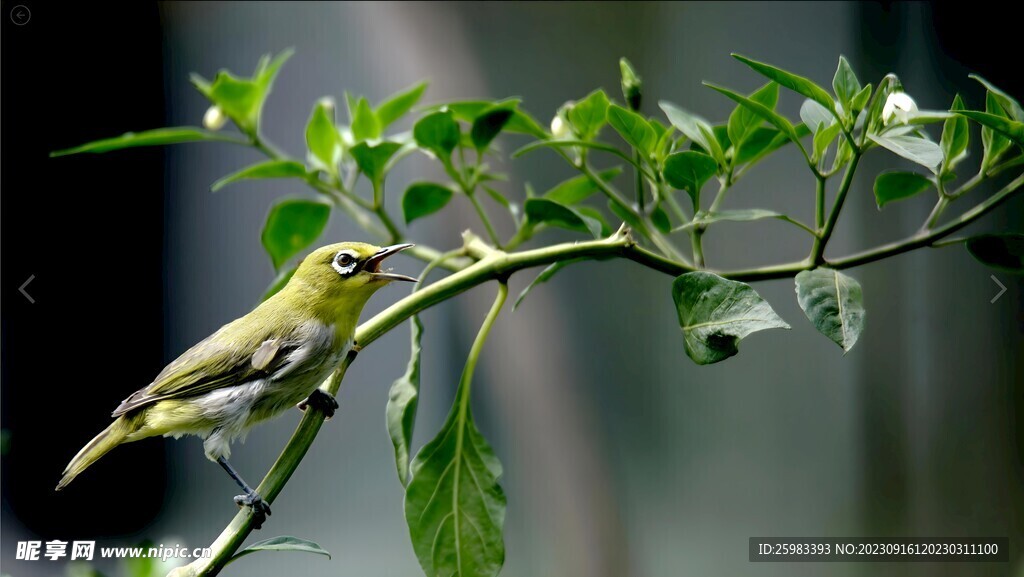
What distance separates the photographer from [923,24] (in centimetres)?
87

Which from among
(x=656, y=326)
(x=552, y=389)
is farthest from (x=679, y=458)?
(x=552, y=389)

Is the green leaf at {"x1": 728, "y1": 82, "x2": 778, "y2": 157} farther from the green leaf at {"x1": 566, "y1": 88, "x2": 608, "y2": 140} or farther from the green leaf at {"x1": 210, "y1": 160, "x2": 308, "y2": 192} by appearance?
the green leaf at {"x1": 210, "y1": 160, "x2": 308, "y2": 192}

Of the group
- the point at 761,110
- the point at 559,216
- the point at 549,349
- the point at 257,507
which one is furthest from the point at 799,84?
the point at 549,349

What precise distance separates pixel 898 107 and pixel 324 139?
30 centimetres

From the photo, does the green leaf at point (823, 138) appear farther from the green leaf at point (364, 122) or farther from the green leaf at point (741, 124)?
the green leaf at point (364, 122)

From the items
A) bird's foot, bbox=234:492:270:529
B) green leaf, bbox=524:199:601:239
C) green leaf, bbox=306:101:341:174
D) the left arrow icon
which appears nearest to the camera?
bird's foot, bbox=234:492:270:529

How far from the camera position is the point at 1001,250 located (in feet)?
1.00

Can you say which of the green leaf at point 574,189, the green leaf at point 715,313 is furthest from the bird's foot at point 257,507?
the green leaf at point 574,189

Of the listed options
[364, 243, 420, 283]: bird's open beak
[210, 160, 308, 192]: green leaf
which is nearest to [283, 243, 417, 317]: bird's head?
[364, 243, 420, 283]: bird's open beak

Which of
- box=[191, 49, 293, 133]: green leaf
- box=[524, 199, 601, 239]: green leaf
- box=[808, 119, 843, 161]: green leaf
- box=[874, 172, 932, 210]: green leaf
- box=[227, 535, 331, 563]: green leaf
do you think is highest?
box=[191, 49, 293, 133]: green leaf

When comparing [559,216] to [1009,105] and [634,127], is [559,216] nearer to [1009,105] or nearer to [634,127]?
[634,127]

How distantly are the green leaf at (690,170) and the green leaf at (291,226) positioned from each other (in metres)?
0.22

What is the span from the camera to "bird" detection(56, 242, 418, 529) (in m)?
0.27

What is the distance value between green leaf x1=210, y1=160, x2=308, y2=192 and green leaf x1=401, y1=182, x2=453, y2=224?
56 mm
